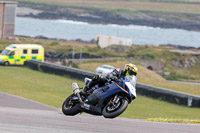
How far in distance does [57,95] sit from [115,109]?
1345cm

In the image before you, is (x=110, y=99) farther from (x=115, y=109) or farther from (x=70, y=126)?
(x=70, y=126)

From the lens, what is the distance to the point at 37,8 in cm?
18375

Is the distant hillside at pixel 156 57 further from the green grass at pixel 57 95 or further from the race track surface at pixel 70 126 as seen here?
the race track surface at pixel 70 126

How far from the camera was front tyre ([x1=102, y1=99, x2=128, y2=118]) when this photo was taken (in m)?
10.7

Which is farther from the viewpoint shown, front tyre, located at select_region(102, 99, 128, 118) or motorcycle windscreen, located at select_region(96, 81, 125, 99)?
motorcycle windscreen, located at select_region(96, 81, 125, 99)

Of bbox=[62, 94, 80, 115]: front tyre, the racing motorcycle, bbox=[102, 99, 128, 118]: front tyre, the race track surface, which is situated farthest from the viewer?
bbox=[62, 94, 80, 115]: front tyre

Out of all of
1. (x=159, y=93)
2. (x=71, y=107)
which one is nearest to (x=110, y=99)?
(x=71, y=107)

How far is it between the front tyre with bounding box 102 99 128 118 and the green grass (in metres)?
8.06

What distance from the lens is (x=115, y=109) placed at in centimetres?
1078

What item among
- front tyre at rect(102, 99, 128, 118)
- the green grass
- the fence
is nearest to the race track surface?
front tyre at rect(102, 99, 128, 118)

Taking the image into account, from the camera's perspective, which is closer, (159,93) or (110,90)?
(110,90)

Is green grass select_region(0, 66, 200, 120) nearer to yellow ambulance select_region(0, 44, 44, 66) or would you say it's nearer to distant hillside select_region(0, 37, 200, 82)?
yellow ambulance select_region(0, 44, 44, 66)

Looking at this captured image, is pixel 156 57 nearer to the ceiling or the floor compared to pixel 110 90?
nearer to the floor

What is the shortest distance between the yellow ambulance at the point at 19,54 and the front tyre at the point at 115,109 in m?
29.5
